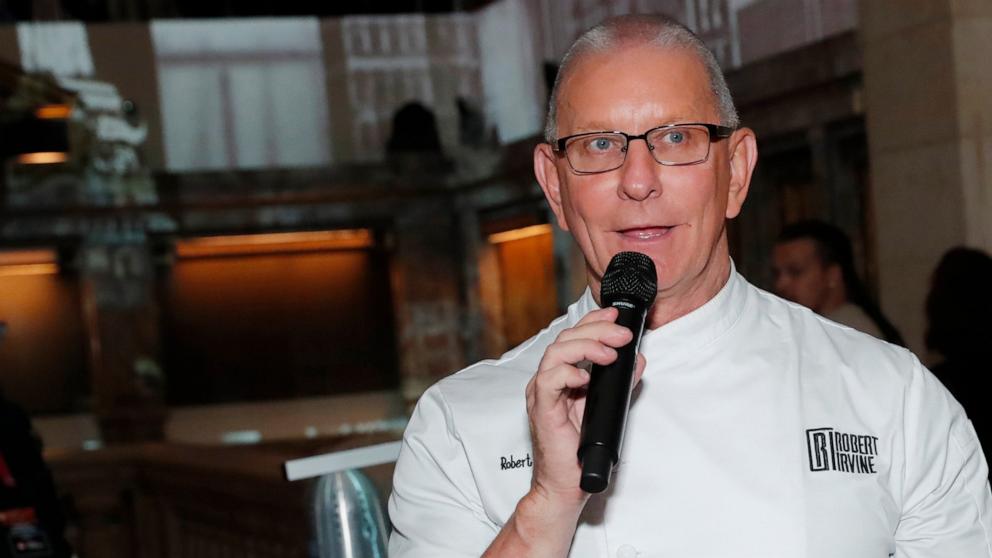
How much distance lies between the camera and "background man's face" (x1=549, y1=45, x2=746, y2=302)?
1077 mm

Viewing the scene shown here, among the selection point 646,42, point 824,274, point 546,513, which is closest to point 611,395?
point 546,513

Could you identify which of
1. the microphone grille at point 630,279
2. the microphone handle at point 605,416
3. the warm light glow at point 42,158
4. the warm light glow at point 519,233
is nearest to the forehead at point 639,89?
the microphone grille at point 630,279

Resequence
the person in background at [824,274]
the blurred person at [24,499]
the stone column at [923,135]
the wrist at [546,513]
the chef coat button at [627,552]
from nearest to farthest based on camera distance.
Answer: the wrist at [546,513] → the chef coat button at [627,552] → the person in background at [824,274] → the blurred person at [24,499] → the stone column at [923,135]

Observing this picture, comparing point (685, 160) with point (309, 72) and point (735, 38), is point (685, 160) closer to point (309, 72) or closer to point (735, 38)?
point (735, 38)

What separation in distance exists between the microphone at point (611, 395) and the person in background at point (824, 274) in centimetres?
202

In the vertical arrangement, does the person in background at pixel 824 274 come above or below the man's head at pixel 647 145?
below

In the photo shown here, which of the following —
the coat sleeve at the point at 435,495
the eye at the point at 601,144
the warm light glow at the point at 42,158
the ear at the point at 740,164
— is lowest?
the coat sleeve at the point at 435,495

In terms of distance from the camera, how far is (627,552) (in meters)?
1.07

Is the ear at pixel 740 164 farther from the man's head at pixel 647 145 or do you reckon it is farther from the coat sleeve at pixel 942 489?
the coat sleeve at pixel 942 489

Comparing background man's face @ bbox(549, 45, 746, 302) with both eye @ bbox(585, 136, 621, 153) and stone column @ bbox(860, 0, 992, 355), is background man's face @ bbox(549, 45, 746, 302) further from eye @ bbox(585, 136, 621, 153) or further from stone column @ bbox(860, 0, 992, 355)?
stone column @ bbox(860, 0, 992, 355)

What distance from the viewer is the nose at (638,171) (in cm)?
107

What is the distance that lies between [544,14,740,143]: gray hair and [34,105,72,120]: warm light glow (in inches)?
294

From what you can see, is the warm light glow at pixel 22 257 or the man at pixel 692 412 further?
the warm light glow at pixel 22 257

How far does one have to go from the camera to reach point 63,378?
8195 millimetres
